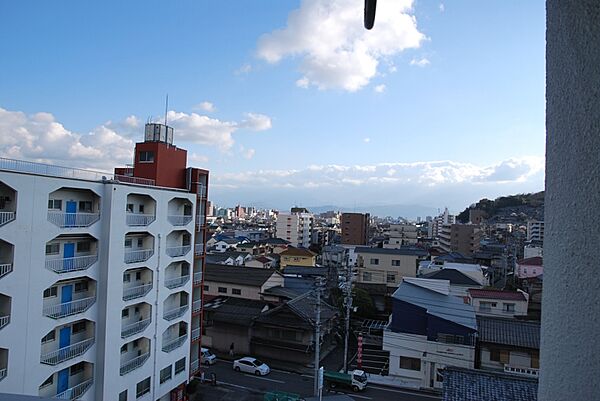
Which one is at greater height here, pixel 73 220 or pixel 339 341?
pixel 73 220

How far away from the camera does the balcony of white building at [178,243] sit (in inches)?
506

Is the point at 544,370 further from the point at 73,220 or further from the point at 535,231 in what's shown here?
the point at 535,231

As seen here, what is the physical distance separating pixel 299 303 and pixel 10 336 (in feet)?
37.8

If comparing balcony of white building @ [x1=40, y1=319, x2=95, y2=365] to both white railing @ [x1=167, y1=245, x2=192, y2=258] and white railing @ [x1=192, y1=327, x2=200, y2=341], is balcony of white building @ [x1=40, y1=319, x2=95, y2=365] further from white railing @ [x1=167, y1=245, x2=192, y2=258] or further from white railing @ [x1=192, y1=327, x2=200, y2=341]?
white railing @ [x1=192, y1=327, x2=200, y2=341]

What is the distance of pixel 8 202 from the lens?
325 inches

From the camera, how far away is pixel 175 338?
43.7 feet

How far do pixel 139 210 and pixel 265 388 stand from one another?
24.6 feet

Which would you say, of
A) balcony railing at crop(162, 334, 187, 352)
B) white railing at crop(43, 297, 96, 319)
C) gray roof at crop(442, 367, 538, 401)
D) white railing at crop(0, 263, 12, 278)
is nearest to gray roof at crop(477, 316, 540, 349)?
gray roof at crop(442, 367, 538, 401)

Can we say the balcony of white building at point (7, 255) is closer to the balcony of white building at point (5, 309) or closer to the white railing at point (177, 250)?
the balcony of white building at point (5, 309)

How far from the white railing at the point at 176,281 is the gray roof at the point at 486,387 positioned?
864 centimetres

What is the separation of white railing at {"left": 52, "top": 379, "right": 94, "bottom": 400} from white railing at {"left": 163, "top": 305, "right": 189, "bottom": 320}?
2985mm

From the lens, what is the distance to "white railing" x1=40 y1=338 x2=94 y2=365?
897 cm

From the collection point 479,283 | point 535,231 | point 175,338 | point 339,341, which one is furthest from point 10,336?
point 535,231

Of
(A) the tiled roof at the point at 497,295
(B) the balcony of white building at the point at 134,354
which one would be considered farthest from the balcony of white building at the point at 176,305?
(A) the tiled roof at the point at 497,295
